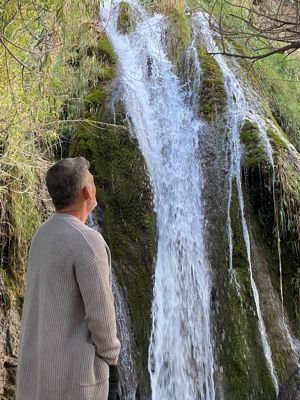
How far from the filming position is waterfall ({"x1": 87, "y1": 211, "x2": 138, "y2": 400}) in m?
4.20

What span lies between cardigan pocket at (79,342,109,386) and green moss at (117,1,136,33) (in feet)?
22.0

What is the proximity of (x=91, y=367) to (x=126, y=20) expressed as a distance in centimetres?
709

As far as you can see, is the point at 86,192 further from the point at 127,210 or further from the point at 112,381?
the point at 127,210

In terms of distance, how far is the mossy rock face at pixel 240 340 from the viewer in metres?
4.41

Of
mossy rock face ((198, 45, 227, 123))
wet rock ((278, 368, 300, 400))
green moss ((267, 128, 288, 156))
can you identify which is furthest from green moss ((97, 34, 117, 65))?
wet rock ((278, 368, 300, 400))

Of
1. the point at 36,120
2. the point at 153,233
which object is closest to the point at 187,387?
the point at 153,233

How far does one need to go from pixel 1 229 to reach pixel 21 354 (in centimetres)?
204

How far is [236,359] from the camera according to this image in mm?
4496

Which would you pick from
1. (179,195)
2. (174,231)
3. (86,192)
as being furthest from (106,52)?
(86,192)

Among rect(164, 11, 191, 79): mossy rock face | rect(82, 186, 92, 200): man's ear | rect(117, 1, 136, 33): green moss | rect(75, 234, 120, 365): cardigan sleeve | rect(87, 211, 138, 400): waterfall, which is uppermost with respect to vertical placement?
rect(117, 1, 136, 33): green moss

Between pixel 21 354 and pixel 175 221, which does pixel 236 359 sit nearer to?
pixel 175 221

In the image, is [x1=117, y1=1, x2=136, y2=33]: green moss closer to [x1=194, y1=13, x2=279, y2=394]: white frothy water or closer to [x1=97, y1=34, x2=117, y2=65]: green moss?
[x1=97, y1=34, x2=117, y2=65]: green moss

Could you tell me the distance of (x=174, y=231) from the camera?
5137mm

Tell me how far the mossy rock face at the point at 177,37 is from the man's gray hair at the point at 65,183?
5.32 metres
